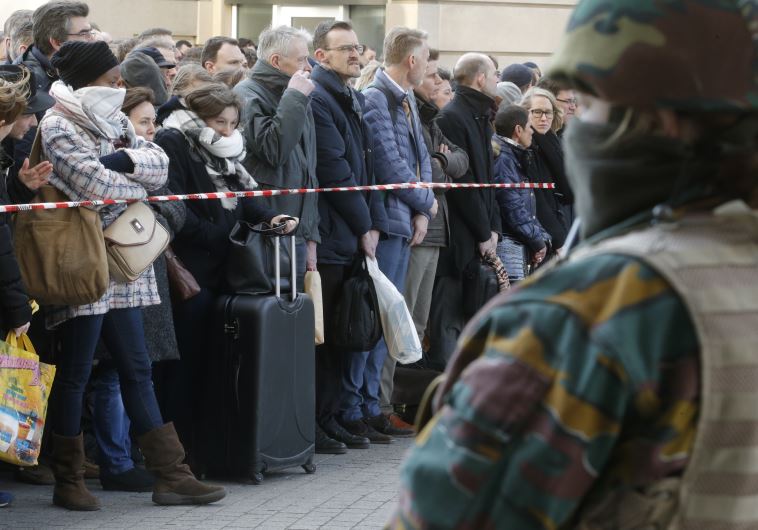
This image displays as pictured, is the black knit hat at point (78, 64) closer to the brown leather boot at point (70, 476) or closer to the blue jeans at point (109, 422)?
the blue jeans at point (109, 422)

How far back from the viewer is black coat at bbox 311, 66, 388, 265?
8.46 m

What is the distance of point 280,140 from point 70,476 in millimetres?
2187

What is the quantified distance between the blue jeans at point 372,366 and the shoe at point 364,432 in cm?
3

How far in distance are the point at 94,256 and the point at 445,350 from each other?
4.03 meters

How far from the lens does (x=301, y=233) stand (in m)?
8.02

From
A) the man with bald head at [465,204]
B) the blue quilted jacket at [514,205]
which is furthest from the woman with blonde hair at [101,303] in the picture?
the blue quilted jacket at [514,205]

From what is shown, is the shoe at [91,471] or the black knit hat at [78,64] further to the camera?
the shoe at [91,471]

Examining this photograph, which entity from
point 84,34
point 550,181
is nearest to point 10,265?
point 84,34

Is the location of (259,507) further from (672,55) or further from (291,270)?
(672,55)

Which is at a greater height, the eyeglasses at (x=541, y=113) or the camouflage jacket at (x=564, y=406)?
the camouflage jacket at (x=564, y=406)

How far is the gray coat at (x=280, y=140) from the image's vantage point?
7828 millimetres

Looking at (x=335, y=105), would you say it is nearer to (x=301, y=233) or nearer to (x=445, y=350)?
(x=301, y=233)

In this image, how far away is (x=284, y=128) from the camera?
779cm

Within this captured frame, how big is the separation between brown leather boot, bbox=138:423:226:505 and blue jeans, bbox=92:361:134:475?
378mm
